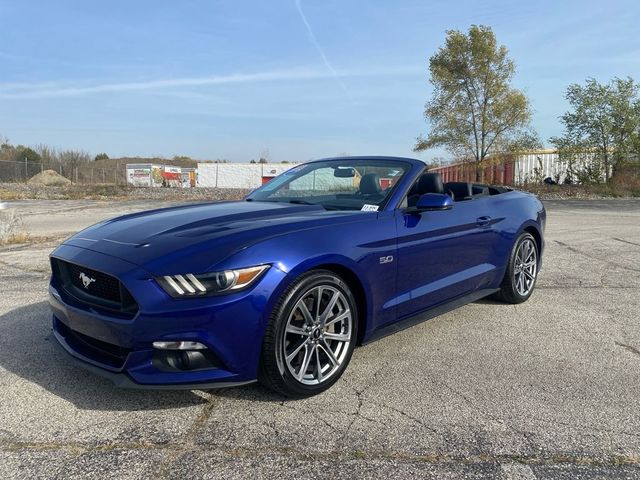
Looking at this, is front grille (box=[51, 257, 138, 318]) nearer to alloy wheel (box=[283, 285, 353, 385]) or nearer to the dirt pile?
alloy wheel (box=[283, 285, 353, 385])

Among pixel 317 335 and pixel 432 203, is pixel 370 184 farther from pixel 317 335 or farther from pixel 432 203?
pixel 317 335

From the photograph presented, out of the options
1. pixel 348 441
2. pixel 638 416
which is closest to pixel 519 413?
pixel 638 416

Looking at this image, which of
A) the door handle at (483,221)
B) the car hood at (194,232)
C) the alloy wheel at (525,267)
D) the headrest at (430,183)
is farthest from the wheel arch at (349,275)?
the alloy wheel at (525,267)

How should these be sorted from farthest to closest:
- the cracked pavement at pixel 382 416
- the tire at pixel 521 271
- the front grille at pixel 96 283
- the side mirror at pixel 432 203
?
the tire at pixel 521 271 < the side mirror at pixel 432 203 < the front grille at pixel 96 283 < the cracked pavement at pixel 382 416

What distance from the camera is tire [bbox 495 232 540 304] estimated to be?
5129 mm

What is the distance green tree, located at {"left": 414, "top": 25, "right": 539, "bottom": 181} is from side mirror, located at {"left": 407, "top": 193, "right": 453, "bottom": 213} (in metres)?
24.7

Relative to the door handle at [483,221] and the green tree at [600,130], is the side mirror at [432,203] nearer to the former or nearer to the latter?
the door handle at [483,221]

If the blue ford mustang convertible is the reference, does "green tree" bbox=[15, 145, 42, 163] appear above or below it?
above

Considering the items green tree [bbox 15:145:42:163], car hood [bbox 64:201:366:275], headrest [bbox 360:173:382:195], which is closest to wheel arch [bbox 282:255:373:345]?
car hood [bbox 64:201:366:275]

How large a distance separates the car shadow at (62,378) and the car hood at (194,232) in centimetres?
84

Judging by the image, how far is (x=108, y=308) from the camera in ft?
→ 9.48

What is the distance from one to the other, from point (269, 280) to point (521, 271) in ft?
11.2

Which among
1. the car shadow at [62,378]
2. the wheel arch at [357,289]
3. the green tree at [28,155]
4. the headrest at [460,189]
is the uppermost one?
the green tree at [28,155]

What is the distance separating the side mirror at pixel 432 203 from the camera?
374cm
